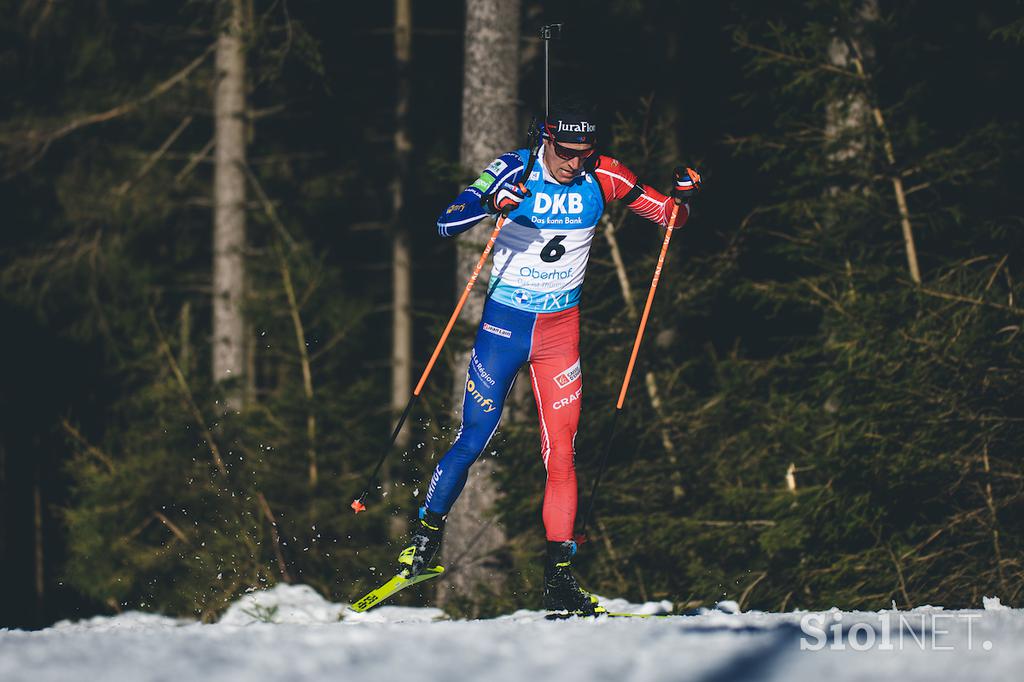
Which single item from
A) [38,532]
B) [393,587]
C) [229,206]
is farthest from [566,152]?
[38,532]

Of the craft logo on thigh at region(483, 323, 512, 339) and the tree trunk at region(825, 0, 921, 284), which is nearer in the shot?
the craft logo on thigh at region(483, 323, 512, 339)

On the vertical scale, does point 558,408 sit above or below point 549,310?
below

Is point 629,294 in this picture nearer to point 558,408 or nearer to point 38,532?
point 558,408

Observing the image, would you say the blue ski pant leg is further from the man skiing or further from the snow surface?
the snow surface

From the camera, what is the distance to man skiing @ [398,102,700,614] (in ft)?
21.7

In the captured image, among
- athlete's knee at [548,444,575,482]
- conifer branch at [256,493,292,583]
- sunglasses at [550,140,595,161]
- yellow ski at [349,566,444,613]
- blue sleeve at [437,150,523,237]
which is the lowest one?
conifer branch at [256,493,292,583]

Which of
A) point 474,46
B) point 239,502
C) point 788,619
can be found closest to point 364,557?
point 239,502

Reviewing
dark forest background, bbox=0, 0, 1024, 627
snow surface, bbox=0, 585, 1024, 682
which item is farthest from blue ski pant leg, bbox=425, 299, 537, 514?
dark forest background, bbox=0, 0, 1024, 627

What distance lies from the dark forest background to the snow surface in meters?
3.08

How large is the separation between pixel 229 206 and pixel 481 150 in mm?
7412

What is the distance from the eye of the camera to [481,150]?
10.2 meters

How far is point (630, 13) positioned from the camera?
13617 millimetres

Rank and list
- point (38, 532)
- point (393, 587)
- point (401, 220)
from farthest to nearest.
Result: point (38, 532), point (401, 220), point (393, 587)

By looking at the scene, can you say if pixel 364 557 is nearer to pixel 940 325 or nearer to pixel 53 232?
pixel 940 325
